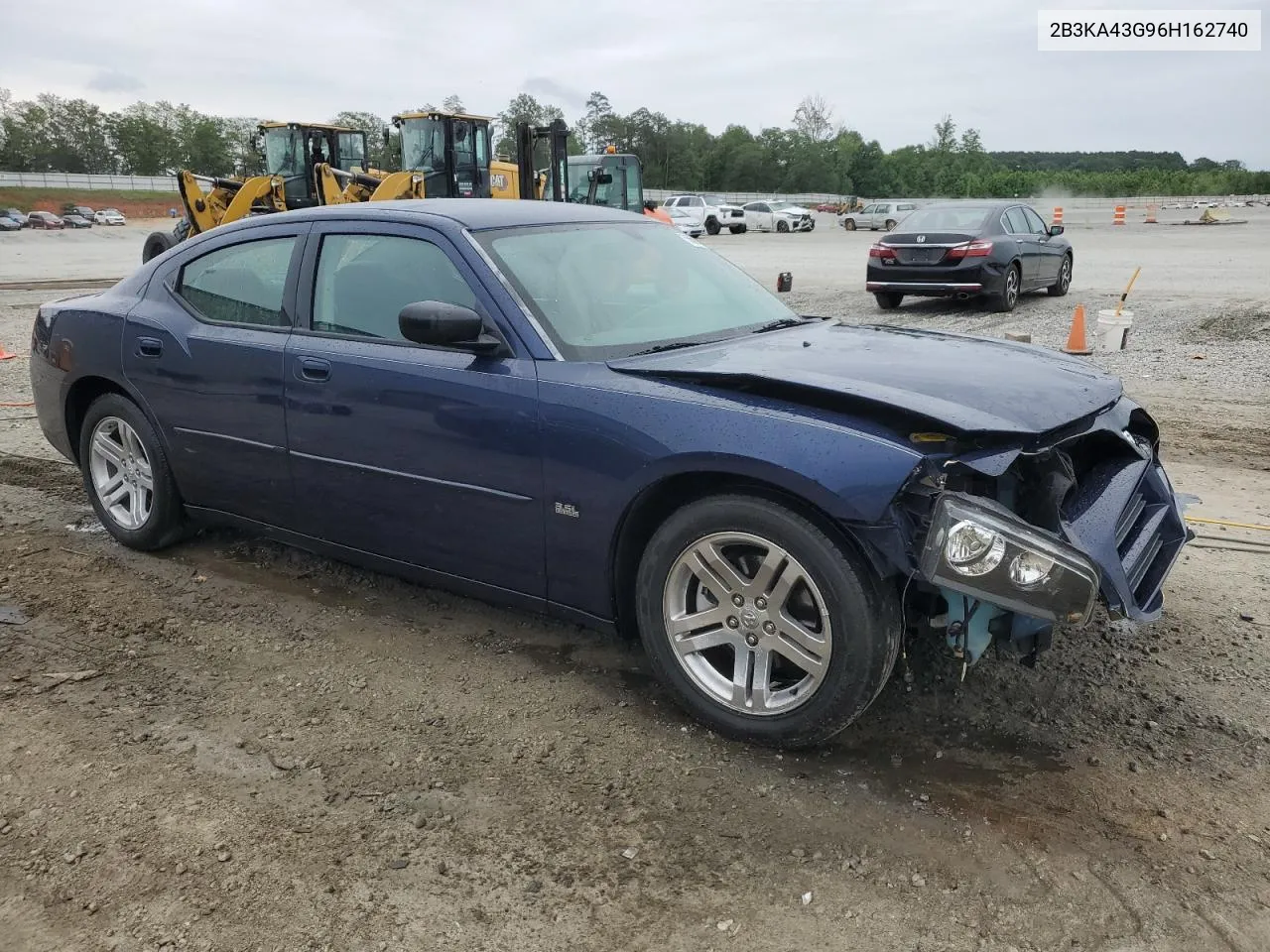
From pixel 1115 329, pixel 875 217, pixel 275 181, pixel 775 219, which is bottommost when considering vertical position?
pixel 1115 329

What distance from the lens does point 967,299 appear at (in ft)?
52.1

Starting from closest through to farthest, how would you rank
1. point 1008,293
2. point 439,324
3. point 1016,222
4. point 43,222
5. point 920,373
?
point 920,373 < point 439,324 < point 1008,293 < point 1016,222 < point 43,222

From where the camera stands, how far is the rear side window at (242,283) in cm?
432

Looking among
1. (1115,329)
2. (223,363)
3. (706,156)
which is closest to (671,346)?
(223,363)

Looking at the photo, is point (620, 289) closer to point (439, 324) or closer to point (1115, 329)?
point (439, 324)

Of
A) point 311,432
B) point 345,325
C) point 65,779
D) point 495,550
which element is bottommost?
point 65,779

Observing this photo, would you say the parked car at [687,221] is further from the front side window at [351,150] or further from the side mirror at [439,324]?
the side mirror at [439,324]

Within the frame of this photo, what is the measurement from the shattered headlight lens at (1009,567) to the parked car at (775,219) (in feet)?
143

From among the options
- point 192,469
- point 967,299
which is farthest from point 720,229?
point 192,469

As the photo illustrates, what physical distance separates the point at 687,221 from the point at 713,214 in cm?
268

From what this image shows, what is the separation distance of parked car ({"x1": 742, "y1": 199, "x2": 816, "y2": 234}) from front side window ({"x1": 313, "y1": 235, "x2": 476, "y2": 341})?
42.2 metres

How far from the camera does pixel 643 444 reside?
127 inches

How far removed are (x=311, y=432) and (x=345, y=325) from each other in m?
0.45

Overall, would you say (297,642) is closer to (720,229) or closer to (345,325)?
(345,325)
